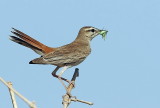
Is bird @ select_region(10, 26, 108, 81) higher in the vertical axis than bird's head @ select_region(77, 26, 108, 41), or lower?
lower

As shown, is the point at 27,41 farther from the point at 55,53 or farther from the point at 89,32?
the point at 89,32

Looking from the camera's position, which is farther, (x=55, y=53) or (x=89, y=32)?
(x=89, y=32)

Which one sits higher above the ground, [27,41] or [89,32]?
[89,32]

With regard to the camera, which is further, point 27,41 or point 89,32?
point 89,32

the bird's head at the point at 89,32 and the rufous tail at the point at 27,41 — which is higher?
the bird's head at the point at 89,32

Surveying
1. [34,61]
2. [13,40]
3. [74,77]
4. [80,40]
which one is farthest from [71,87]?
[80,40]

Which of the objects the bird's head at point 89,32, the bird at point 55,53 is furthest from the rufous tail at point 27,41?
the bird's head at point 89,32

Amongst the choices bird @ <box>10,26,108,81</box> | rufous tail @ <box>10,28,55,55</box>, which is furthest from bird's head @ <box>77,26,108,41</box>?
rufous tail @ <box>10,28,55,55</box>

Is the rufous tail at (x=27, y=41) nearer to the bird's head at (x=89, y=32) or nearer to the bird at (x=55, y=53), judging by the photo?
the bird at (x=55, y=53)

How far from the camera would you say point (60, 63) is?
8609 mm

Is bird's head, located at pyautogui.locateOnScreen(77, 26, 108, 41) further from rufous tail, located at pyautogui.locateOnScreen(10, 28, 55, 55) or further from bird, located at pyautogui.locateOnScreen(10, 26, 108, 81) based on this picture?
rufous tail, located at pyautogui.locateOnScreen(10, 28, 55, 55)

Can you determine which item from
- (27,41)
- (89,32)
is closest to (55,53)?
(27,41)

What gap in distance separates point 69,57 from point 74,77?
272 cm

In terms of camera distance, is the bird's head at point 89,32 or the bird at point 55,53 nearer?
the bird at point 55,53
